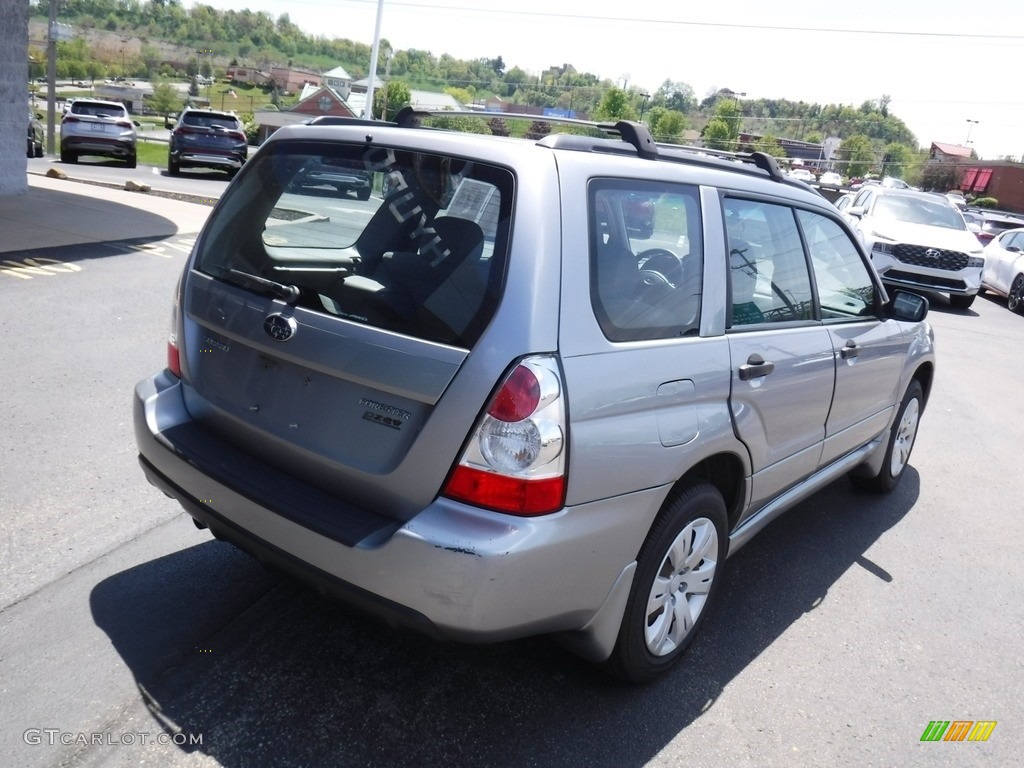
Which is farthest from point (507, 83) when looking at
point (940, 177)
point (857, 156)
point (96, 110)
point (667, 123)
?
point (96, 110)

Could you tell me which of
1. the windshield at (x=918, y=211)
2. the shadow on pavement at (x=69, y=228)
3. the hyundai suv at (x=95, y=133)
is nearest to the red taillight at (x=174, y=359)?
the shadow on pavement at (x=69, y=228)

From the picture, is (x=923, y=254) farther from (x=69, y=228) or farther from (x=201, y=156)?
(x=201, y=156)

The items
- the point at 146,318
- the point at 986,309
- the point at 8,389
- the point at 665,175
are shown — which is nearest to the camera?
the point at 665,175

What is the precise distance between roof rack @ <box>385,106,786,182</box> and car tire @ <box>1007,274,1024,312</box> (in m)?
14.8

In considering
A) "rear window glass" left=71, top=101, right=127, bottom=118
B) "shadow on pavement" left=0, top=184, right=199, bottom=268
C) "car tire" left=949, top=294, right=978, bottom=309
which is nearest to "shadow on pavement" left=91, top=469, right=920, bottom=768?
"shadow on pavement" left=0, top=184, right=199, bottom=268

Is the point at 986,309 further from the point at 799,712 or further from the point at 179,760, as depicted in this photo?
the point at 179,760

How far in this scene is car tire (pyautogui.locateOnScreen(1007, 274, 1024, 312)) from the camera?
1630 centimetres

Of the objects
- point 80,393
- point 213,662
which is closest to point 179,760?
point 213,662

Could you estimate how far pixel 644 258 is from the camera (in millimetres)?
3004

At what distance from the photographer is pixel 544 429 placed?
245 cm

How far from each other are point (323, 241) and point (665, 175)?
1.33 metres

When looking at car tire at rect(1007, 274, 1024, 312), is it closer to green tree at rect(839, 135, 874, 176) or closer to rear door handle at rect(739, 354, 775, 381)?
rear door handle at rect(739, 354, 775, 381)

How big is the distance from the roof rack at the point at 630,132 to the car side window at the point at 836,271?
0.30m

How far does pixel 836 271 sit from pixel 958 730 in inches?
85.5
